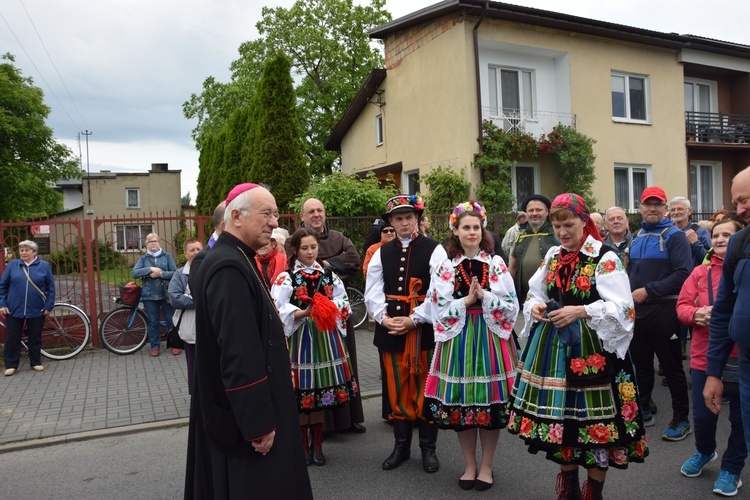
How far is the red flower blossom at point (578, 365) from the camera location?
324 centimetres

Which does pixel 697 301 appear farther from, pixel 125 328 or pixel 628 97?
pixel 628 97

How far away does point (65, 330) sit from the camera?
8727 millimetres

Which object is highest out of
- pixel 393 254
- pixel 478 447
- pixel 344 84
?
pixel 344 84

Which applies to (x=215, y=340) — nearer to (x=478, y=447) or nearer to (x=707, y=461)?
(x=478, y=447)

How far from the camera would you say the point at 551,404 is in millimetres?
3285

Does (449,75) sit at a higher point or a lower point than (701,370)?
higher

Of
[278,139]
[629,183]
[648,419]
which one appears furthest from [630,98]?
[648,419]

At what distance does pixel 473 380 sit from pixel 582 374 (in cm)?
85

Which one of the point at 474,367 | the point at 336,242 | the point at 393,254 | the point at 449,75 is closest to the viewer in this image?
the point at 474,367

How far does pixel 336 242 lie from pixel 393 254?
220 cm

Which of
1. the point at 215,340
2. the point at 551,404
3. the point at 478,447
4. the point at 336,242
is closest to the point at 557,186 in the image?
the point at 336,242

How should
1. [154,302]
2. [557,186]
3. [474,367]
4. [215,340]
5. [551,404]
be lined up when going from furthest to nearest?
[557,186], [154,302], [474,367], [551,404], [215,340]

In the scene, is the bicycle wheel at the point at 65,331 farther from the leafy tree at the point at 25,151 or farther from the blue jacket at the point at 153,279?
the leafy tree at the point at 25,151

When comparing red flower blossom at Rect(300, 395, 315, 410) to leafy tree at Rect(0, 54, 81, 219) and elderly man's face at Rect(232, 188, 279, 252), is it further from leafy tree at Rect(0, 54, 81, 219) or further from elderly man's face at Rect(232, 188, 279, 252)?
leafy tree at Rect(0, 54, 81, 219)
